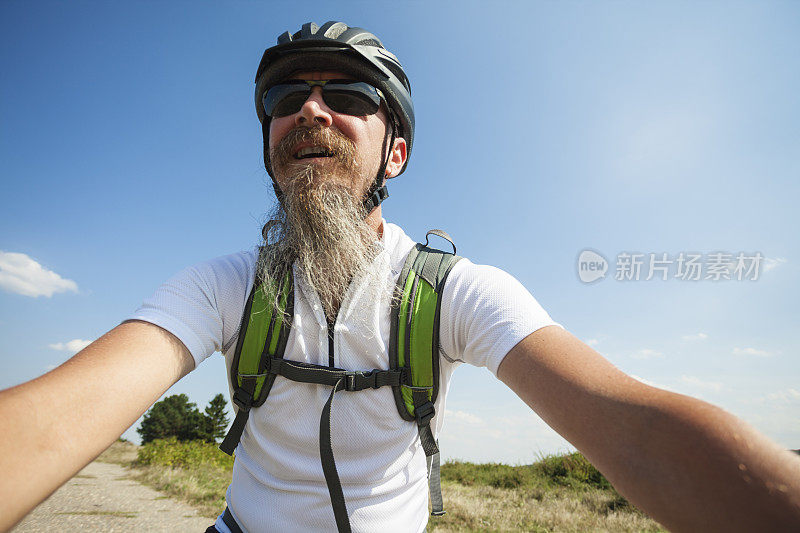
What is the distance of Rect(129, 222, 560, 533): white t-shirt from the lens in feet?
6.45

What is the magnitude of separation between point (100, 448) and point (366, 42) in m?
3.40

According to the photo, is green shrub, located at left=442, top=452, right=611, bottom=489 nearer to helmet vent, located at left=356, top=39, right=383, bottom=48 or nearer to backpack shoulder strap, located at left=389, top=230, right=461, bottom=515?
backpack shoulder strap, located at left=389, top=230, right=461, bottom=515

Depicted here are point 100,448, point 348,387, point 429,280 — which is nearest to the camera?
point 100,448

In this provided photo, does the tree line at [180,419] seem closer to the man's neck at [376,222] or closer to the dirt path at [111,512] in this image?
the dirt path at [111,512]

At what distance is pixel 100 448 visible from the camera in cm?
147

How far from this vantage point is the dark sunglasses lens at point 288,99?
3.06m

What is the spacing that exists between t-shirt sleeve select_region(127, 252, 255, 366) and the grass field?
262 inches

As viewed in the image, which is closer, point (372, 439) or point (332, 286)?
point (372, 439)

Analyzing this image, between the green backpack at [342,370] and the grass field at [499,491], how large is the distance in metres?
5.93

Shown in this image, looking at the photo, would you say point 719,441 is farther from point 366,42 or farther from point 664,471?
point 366,42

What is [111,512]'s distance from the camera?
8.98 meters

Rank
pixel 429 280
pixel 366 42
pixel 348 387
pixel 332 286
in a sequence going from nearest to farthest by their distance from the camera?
pixel 348 387, pixel 429 280, pixel 332 286, pixel 366 42

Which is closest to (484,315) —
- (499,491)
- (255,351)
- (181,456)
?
(255,351)

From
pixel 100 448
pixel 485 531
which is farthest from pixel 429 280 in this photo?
pixel 485 531
